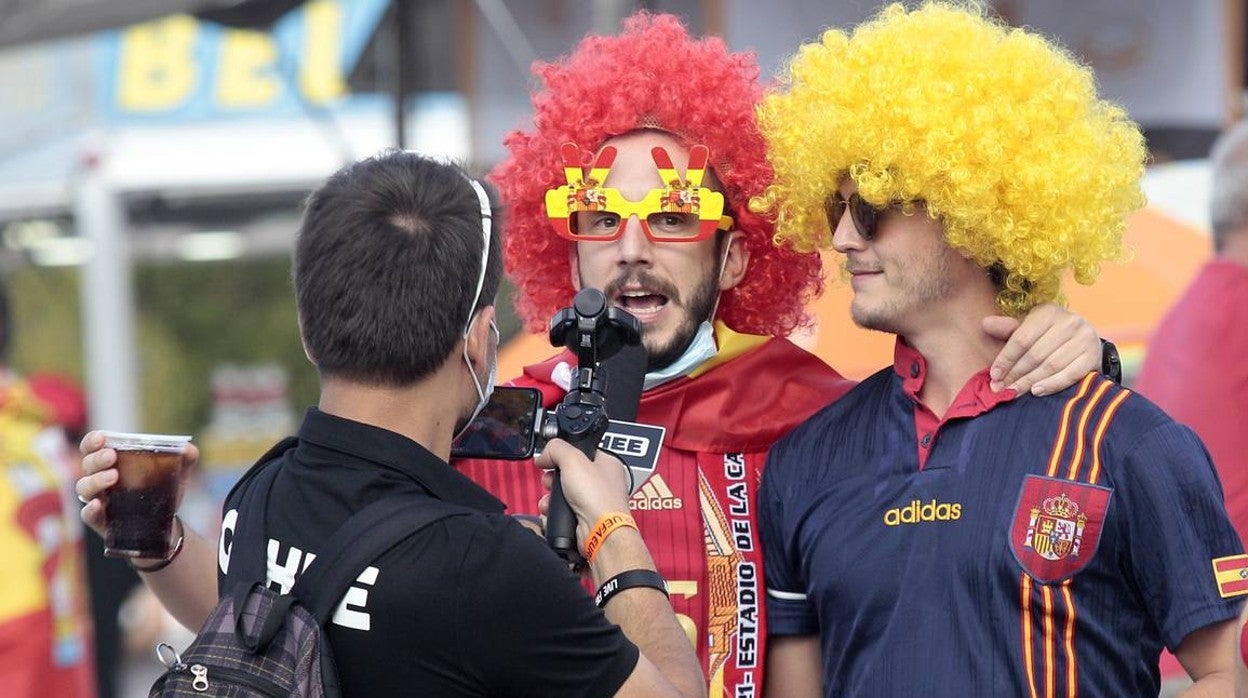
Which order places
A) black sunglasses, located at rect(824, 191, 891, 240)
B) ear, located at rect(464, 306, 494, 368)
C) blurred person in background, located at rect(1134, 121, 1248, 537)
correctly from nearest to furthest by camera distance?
ear, located at rect(464, 306, 494, 368)
black sunglasses, located at rect(824, 191, 891, 240)
blurred person in background, located at rect(1134, 121, 1248, 537)

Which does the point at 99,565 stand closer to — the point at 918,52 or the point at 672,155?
the point at 672,155

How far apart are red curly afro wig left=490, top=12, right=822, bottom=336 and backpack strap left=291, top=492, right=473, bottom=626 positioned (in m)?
1.48

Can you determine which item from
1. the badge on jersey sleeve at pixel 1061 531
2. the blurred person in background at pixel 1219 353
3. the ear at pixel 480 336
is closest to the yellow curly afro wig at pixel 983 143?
the badge on jersey sleeve at pixel 1061 531

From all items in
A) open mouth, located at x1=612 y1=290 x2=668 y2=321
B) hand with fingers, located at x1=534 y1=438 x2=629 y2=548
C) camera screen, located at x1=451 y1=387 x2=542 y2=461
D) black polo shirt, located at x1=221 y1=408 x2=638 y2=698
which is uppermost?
open mouth, located at x1=612 y1=290 x2=668 y2=321

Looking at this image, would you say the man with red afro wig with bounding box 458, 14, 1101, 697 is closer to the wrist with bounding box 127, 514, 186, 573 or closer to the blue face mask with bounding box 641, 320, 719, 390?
the blue face mask with bounding box 641, 320, 719, 390

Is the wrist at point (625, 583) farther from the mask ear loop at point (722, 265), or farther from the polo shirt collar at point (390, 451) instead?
the mask ear loop at point (722, 265)

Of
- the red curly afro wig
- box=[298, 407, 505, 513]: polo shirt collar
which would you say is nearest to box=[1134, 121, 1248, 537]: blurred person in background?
the red curly afro wig

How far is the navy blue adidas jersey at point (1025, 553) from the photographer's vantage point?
283cm

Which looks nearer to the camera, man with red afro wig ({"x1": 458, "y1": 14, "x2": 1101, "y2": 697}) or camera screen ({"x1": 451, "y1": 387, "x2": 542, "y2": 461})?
camera screen ({"x1": 451, "y1": 387, "x2": 542, "y2": 461})

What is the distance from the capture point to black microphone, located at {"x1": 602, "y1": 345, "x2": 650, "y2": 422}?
2.96 m

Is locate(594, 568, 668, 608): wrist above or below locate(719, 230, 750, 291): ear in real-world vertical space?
below

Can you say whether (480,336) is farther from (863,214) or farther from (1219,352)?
(1219,352)

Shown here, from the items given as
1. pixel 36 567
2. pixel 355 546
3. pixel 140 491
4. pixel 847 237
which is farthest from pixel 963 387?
pixel 36 567

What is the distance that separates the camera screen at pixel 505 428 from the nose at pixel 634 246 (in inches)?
25.7
